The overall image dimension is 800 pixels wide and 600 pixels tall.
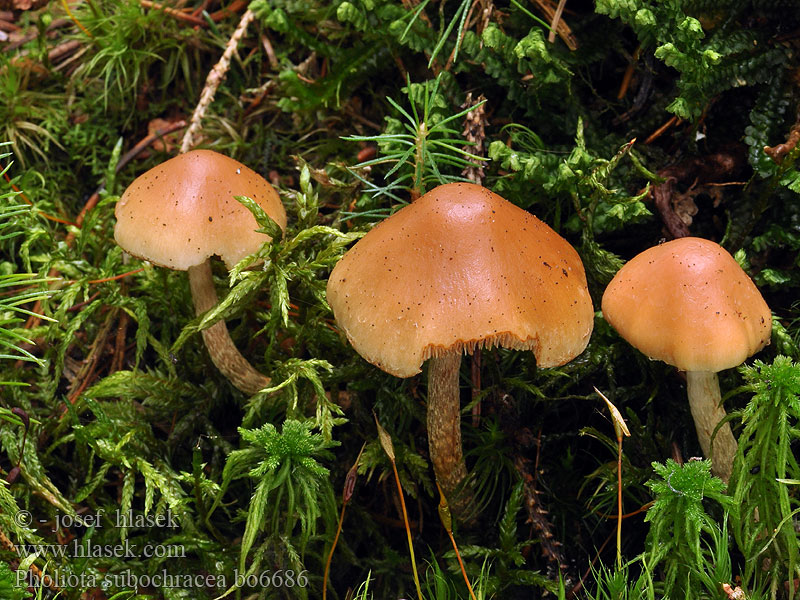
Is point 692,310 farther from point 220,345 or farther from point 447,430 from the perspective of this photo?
point 220,345

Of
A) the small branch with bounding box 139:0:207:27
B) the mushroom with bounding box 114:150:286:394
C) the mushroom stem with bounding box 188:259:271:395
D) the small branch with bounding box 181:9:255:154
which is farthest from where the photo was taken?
the small branch with bounding box 139:0:207:27

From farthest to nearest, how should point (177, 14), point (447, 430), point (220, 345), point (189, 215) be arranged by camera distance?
1. point (177, 14)
2. point (220, 345)
3. point (447, 430)
4. point (189, 215)

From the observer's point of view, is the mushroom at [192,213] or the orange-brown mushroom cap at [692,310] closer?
the orange-brown mushroom cap at [692,310]

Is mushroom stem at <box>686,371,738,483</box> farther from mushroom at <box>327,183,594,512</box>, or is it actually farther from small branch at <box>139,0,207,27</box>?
small branch at <box>139,0,207,27</box>

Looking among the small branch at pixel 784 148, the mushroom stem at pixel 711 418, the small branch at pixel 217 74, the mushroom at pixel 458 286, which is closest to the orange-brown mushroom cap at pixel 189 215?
the mushroom at pixel 458 286

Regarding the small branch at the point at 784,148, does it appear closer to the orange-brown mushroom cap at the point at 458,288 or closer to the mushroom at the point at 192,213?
the orange-brown mushroom cap at the point at 458,288

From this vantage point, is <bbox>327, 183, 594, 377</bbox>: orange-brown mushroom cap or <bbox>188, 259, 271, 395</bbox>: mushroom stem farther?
<bbox>188, 259, 271, 395</bbox>: mushroom stem

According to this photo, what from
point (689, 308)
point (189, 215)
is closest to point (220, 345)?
point (189, 215)

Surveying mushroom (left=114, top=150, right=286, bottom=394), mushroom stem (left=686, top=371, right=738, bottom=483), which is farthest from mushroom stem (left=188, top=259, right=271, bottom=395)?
mushroom stem (left=686, top=371, right=738, bottom=483)
